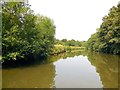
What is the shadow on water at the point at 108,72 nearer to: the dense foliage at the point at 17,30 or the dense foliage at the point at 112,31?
the dense foliage at the point at 17,30

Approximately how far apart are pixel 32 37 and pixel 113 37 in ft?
78.3

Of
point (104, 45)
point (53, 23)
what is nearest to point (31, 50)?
point (53, 23)

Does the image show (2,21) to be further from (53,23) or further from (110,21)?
(110,21)

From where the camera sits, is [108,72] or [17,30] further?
[17,30]

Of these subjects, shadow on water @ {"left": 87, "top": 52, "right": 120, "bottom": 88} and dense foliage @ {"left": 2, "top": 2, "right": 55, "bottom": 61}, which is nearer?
shadow on water @ {"left": 87, "top": 52, "right": 120, "bottom": 88}

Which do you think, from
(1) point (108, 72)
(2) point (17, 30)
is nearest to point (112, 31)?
(1) point (108, 72)

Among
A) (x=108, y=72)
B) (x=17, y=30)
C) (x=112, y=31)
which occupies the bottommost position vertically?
(x=108, y=72)

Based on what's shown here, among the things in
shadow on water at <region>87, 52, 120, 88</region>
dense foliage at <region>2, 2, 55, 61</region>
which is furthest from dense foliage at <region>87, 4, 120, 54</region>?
dense foliage at <region>2, 2, 55, 61</region>

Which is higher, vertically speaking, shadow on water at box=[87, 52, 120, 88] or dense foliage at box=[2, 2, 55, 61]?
dense foliage at box=[2, 2, 55, 61]

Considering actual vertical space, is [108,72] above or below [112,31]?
below

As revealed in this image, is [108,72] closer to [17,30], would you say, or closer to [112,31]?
[17,30]

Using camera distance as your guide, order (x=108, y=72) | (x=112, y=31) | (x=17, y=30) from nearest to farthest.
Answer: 1. (x=108, y=72)
2. (x=17, y=30)
3. (x=112, y=31)

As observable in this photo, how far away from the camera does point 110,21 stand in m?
52.4

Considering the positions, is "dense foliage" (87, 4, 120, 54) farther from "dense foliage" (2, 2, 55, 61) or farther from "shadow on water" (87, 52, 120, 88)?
"dense foliage" (2, 2, 55, 61)
